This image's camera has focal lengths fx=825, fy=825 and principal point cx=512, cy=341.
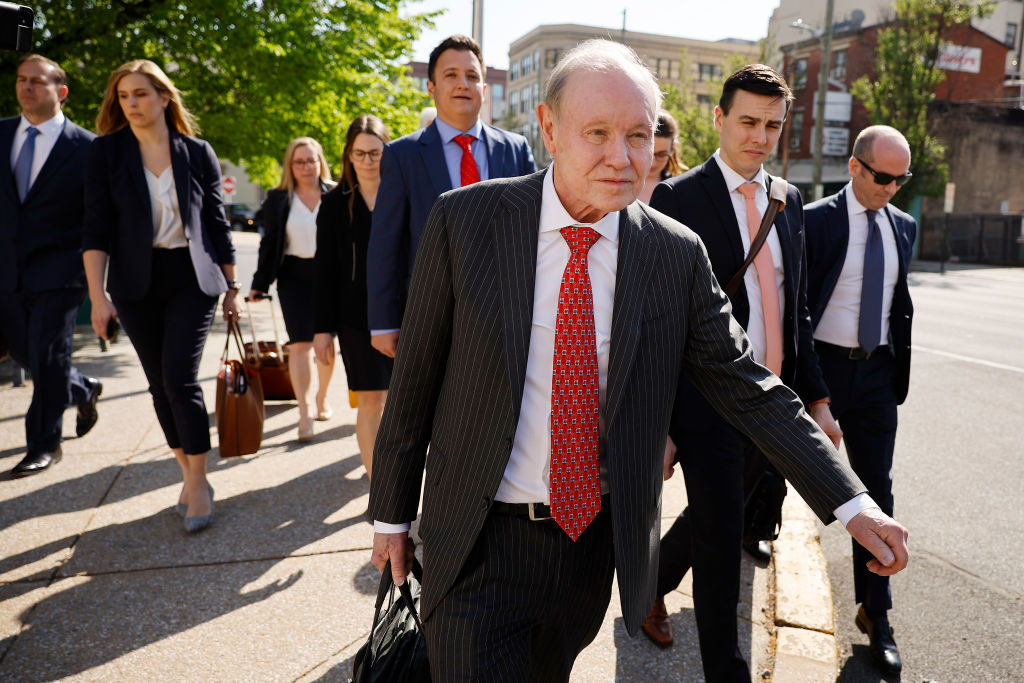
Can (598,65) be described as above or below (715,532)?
above

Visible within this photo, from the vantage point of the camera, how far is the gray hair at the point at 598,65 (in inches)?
72.6

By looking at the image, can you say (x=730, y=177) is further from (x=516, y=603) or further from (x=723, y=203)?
(x=516, y=603)

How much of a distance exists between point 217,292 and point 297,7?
27.8 feet

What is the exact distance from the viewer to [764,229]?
2971 mm

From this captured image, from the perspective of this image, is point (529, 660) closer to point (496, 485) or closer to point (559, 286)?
point (496, 485)

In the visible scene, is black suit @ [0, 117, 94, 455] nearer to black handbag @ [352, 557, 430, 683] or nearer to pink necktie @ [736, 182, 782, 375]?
black handbag @ [352, 557, 430, 683]

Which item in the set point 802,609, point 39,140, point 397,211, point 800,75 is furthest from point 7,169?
point 800,75

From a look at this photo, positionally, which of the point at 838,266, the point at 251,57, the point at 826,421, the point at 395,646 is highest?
the point at 251,57

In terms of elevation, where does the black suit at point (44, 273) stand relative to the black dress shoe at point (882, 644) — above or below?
above

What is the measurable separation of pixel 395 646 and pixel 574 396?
30.3 inches

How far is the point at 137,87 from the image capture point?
159 inches

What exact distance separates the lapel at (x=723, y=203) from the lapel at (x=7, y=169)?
4475mm

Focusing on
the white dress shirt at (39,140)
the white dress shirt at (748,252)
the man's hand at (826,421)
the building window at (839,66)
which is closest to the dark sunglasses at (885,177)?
the white dress shirt at (748,252)

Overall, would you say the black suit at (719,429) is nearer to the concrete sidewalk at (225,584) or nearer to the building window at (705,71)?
the concrete sidewalk at (225,584)
